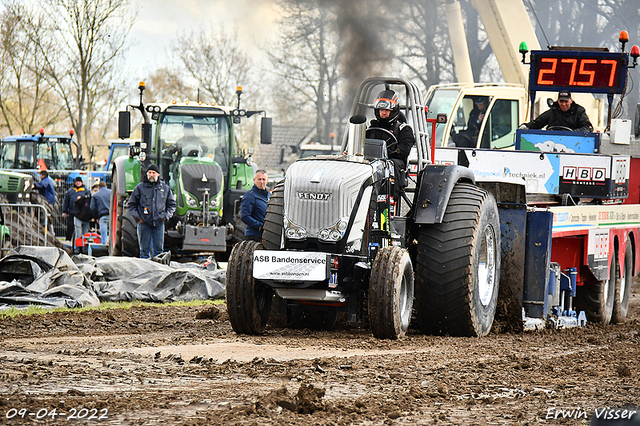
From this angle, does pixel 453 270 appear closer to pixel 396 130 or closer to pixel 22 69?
pixel 396 130

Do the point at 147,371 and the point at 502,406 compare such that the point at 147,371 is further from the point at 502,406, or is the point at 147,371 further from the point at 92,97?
the point at 92,97

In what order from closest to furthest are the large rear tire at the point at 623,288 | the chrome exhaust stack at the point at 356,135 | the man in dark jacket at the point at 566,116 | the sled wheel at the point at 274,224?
the sled wheel at the point at 274,224
the chrome exhaust stack at the point at 356,135
the large rear tire at the point at 623,288
the man in dark jacket at the point at 566,116

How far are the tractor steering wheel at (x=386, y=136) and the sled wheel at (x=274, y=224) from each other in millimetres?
1035

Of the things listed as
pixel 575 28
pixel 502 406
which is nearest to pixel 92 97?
pixel 575 28

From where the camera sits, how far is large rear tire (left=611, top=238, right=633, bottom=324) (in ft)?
38.1

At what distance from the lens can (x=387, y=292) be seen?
7.23 meters

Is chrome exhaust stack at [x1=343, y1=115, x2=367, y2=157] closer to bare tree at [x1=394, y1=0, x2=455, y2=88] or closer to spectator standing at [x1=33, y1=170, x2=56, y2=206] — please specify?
→ bare tree at [x1=394, y1=0, x2=455, y2=88]

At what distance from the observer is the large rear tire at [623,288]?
11625mm

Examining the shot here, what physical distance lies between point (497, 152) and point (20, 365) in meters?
7.06

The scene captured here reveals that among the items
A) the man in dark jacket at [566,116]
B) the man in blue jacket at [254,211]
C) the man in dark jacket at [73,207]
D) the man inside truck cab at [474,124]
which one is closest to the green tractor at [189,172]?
the man in dark jacket at [73,207]

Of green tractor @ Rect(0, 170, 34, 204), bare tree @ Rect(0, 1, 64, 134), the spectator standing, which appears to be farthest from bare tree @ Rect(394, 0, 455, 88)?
bare tree @ Rect(0, 1, 64, 134)

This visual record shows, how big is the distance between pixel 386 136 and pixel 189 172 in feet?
25.5

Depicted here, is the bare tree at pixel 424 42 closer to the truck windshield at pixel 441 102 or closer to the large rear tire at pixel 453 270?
the truck windshield at pixel 441 102

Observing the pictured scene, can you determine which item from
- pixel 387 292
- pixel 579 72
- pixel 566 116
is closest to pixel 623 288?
pixel 566 116
